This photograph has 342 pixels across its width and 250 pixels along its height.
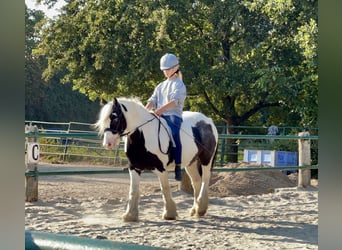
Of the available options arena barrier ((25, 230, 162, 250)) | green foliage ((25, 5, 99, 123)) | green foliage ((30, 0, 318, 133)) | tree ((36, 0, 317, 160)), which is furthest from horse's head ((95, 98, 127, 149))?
green foliage ((25, 5, 99, 123))

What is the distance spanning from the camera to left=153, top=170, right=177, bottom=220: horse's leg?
2682 mm

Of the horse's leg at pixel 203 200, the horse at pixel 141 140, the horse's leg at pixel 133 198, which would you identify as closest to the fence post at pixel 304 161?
the horse's leg at pixel 203 200

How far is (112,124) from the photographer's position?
2490 millimetres

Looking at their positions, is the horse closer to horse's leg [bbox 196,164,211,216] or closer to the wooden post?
horse's leg [bbox 196,164,211,216]

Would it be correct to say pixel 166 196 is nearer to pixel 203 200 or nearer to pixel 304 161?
pixel 203 200

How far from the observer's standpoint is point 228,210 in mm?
3156

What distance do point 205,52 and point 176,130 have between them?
18.9ft

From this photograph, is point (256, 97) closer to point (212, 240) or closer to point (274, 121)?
point (274, 121)

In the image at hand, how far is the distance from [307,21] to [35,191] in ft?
16.3

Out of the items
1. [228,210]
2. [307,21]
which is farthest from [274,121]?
[228,210]

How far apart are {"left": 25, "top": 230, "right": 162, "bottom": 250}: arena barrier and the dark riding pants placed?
222 cm

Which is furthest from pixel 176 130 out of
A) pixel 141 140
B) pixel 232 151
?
pixel 232 151
